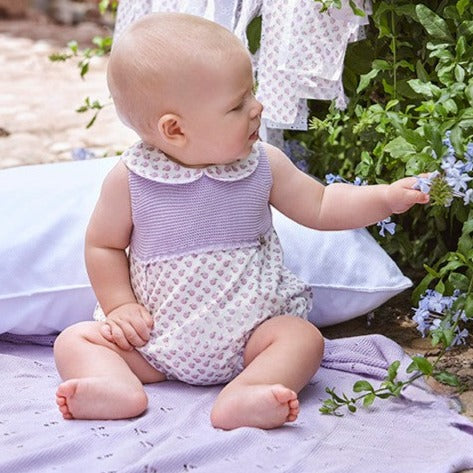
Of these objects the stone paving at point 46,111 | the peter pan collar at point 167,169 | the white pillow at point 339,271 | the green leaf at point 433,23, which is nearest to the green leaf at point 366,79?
the green leaf at point 433,23

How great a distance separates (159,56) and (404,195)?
0.48 metres

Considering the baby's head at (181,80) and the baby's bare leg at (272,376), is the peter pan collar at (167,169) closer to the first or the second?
the baby's head at (181,80)

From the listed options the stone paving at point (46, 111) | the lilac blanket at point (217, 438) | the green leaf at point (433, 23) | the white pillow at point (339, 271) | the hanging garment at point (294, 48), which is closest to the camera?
the lilac blanket at point (217, 438)

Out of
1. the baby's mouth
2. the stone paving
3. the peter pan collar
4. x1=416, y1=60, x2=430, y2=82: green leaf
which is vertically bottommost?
the stone paving

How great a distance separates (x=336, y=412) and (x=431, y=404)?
0.56ft

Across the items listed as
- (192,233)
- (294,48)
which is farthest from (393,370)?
(294,48)

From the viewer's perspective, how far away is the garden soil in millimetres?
2328

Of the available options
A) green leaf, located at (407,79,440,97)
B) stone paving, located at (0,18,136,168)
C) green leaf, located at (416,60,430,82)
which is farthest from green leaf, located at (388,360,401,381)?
stone paving, located at (0,18,136,168)

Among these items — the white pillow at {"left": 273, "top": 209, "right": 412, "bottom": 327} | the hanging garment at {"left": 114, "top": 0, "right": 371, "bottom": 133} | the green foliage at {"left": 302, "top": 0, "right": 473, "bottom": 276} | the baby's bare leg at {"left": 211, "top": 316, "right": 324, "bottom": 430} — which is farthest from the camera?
the hanging garment at {"left": 114, "top": 0, "right": 371, "bottom": 133}

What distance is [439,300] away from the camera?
2.03m

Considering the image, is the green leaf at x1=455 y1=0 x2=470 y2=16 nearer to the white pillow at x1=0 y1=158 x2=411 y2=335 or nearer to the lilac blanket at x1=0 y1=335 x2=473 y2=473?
the white pillow at x1=0 y1=158 x2=411 y2=335

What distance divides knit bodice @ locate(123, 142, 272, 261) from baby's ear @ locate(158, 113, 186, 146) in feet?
0.18

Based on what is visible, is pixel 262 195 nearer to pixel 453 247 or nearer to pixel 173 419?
pixel 173 419

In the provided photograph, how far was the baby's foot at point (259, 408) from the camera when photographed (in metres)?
1.83
